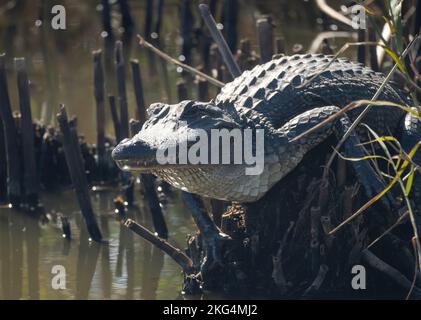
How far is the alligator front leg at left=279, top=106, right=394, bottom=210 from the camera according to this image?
17.5 ft

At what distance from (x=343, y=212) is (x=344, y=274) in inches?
12.6

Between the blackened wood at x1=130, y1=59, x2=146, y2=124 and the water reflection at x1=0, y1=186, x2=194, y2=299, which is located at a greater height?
the blackened wood at x1=130, y1=59, x2=146, y2=124

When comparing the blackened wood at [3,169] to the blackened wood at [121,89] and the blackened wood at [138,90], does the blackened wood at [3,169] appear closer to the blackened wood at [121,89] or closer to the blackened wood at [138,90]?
the blackened wood at [121,89]

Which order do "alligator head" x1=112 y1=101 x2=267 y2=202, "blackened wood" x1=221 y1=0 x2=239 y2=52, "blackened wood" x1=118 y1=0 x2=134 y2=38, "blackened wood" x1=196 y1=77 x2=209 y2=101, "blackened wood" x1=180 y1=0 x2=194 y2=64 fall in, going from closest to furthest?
"alligator head" x1=112 y1=101 x2=267 y2=202, "blackened wood" x1=196 y1=77 x2=209 y2=101, "blackened wood" x1=221 y1=0 x2=239 y2=52, "blackened wood" x1=180 y1=0 x2=194 y2=64, "blackened wood" x1=118 y1=0 x2=134 y2=38

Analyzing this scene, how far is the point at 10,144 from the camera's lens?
653 cm

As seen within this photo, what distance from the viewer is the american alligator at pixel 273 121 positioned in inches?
206

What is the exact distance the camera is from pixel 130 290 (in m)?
5.64

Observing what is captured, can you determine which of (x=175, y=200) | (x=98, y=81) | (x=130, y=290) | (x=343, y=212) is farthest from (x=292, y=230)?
(x=98, y=81)

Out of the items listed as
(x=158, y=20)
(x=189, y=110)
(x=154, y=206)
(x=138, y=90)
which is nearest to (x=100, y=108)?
(x=138, y=90)

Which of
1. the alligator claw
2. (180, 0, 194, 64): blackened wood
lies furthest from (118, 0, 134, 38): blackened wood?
the alligator claw

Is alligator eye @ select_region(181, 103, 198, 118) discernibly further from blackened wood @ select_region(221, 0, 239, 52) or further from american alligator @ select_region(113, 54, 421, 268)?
blackened wood @ select_region(221, 0, 239, 52)
